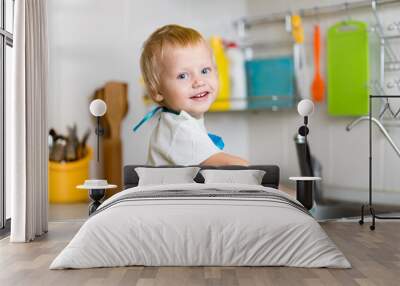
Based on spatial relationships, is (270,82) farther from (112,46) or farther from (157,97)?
(112,46)

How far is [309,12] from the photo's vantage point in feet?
23.6

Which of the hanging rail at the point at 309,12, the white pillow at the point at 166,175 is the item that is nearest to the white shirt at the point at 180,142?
the white pillow at the point at 166,175

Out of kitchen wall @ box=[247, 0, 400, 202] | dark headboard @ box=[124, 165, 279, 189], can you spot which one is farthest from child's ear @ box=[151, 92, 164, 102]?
kitchen wall @ box=[247, 0, 400, 202]

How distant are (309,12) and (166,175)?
291 centimetres

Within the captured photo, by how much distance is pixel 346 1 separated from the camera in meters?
7.05

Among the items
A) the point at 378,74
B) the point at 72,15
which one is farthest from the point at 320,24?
the point at 72,15

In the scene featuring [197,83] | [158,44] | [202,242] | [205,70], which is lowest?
[202,242]

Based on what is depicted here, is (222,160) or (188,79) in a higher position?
(188,79)

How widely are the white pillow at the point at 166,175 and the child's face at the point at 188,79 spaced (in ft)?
3.34

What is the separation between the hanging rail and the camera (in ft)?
22.7

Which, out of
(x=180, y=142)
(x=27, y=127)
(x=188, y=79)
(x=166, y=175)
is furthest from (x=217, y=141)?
(x=27, y=127)

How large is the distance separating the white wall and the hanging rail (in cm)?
7

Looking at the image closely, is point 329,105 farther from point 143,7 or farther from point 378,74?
point 143,7

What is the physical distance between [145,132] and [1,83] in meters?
1.85
